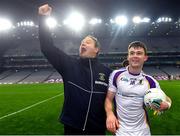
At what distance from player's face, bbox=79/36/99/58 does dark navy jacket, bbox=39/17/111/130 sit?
83mm

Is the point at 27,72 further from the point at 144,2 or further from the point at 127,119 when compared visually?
the point at 127,119

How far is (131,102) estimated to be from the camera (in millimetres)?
4086

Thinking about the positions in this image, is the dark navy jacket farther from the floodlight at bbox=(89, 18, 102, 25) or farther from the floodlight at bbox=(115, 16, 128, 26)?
the floodlight at bbox=(89, 18, 102, 25)

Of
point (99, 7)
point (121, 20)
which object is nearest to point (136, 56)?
point (99, 7)

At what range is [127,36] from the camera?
67.8 metres

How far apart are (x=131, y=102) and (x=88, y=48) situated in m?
1.07

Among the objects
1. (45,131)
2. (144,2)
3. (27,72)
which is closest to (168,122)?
(45,131)

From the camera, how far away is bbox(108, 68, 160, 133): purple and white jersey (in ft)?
13.4

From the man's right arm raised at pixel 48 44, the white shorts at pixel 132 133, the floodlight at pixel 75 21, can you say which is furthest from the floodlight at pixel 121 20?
the white shorts at pixel 132 133

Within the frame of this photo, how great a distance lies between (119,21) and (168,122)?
45.9m

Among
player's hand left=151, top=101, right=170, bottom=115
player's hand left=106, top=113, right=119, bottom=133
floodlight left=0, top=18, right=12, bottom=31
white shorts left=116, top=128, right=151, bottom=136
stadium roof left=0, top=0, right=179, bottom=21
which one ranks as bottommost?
white shorts left=116, top=128, right=151, bottom=136

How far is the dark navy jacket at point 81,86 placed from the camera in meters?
4.56

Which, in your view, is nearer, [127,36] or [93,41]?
[93,41]

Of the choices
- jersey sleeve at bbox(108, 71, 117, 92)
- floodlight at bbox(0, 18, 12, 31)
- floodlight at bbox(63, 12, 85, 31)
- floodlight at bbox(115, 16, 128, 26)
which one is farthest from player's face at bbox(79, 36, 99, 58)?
floodlight at bbox(115, 16, 128, 26)
